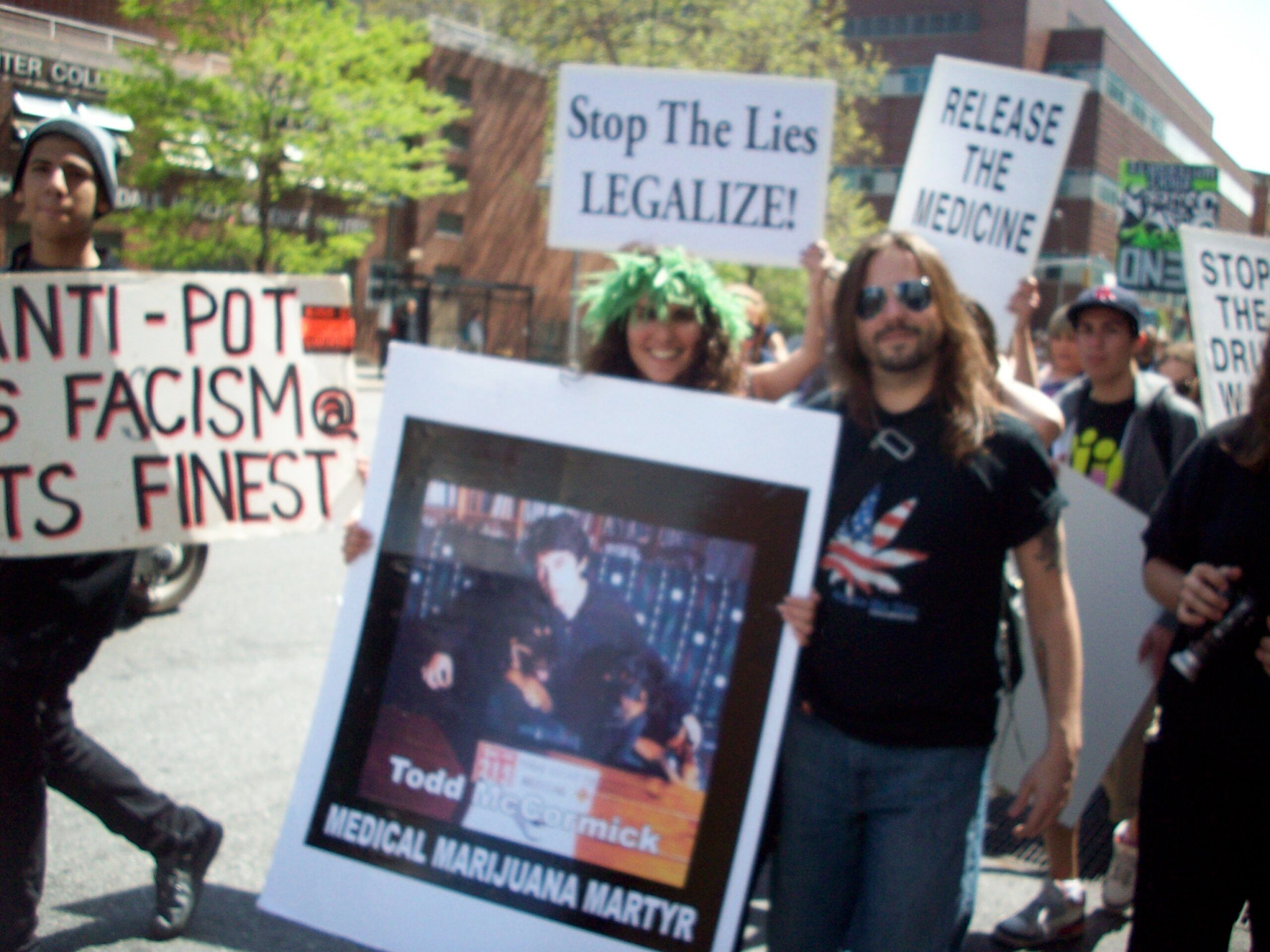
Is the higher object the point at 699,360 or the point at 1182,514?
the point at 699,360

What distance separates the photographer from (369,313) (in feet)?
111

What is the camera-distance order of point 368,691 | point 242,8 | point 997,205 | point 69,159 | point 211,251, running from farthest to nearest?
point 211,251 → point 242,8 → point 997,205 → point 69,159 → point 368,691

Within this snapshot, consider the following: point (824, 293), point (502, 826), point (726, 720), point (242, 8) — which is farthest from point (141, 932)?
point (242, 8)

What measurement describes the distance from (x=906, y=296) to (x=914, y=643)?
707 millimetres

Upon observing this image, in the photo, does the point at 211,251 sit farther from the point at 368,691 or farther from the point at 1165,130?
the point at 1165,130

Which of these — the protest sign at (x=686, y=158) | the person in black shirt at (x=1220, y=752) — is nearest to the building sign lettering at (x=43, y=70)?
the protest sign at (x=686, y=158)

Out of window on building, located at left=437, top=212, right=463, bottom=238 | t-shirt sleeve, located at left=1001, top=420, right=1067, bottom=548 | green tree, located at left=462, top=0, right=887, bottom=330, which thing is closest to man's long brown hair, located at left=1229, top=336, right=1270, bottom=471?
t-shirt sleeve, located at left=1001, top=420, right=1067, bottom=548

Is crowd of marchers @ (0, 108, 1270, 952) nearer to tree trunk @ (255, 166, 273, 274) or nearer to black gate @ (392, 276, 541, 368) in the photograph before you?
tree trunk @ (255, 166, 273, 274)

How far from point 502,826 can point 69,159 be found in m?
2.00

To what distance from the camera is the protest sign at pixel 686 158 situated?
3.60m

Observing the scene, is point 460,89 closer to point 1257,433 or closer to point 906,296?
point 906,296

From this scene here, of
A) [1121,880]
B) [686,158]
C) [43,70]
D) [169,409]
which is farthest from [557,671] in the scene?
[43,70]

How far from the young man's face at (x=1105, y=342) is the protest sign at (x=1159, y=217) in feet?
16.1

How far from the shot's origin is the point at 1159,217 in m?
9.67
